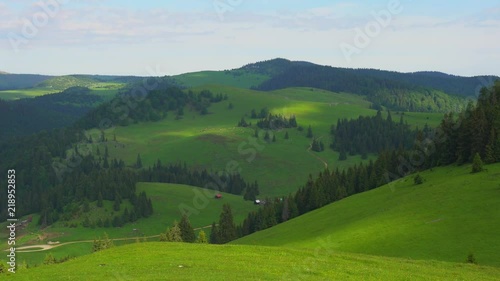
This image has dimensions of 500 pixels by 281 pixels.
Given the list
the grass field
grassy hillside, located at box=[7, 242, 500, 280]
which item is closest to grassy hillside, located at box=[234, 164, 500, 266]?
grassy hillside, located at box=[7, 242, 500, 280]

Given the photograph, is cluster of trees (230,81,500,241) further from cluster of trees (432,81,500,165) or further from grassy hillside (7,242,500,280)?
grassy hillside (7,242,500,280)

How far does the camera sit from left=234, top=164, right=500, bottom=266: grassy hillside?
181 feet

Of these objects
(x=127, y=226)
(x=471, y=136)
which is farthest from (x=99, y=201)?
(x=471, y=136)

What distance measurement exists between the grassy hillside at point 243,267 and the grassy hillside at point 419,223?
7910mm

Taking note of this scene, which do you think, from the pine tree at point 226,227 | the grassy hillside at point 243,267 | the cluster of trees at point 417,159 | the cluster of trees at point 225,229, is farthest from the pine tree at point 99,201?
the grassy hillside at point 243,267

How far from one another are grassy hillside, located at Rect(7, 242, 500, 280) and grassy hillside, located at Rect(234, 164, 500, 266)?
311 inches

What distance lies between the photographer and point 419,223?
64062 millimetres

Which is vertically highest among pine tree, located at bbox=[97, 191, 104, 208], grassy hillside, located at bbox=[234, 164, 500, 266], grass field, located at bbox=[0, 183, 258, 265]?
grassy hillside, located at bbox=[234, 164, 500, 266]

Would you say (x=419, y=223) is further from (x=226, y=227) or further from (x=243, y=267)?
(x=226, y=227)

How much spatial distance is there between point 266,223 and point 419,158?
3821 centimetres

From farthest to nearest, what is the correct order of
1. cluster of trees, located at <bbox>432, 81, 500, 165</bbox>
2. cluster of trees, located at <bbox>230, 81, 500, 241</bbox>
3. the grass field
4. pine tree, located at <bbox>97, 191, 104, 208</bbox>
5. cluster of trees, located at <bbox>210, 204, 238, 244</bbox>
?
pine tree, located at <bbox>97, 191, 104, 208</bbox> < the grass field < cluster of trees, located at <bbox>210, 204, 238, 244</bbox> < cluster of trees, located at <bbox>230, 81, 500, 241</bbox> < cluster of trees, located at <bbox>432, 81, 500, 165</bbox>

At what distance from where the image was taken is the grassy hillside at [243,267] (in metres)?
41.6

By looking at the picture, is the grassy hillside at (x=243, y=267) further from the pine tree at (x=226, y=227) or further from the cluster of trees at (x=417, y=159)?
the pine tree at (x=226, y=227)

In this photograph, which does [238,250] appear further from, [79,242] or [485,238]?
[79,242]
